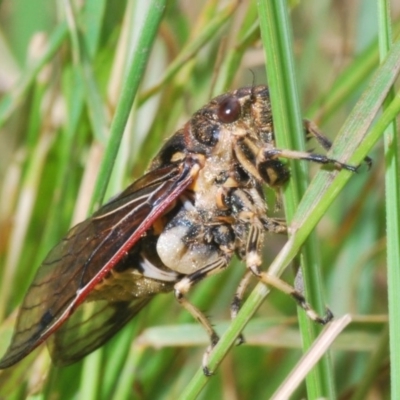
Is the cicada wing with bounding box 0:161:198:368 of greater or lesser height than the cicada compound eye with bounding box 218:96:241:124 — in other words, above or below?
below

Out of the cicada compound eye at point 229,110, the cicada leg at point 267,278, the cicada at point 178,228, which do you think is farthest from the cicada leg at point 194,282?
the cicada compound eye at point 229,110

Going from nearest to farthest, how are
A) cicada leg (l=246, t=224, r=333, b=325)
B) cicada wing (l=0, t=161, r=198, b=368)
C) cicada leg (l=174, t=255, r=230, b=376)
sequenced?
cicada leg (l=246, t=224, r=333, b=325), cicada wing (l=0, t=161, r=198, b=368), cicada leg (l=174, t=255, r=230, b=376)

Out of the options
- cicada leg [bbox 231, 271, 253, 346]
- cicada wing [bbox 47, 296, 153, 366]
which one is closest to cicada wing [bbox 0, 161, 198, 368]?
cicada wing [bbox 47, 296, 153, 366]

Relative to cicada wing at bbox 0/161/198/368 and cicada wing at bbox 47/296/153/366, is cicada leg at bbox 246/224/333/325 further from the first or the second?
cicada wing at bbox 47/296/153/366

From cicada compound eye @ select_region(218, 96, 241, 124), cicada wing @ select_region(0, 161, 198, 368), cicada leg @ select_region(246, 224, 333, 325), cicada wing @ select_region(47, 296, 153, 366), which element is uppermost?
cicada compound eye @ select_region(218, 96, 241, 124)

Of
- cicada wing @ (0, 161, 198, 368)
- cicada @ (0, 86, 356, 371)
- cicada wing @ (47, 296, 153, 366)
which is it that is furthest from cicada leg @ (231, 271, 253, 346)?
cicada wing @ (47, 296, 153, 366)

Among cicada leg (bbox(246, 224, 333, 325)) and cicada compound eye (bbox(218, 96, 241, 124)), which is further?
cicada compound eye (bbox(218, 96, 241, 124))

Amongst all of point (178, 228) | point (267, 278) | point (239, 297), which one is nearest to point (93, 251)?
point (178, 228)

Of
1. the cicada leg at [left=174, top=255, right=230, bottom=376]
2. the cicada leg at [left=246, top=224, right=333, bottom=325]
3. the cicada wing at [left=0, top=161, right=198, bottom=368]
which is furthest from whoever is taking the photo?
the cicada leg at [left=174, top=255, right=230, bottom=376]
